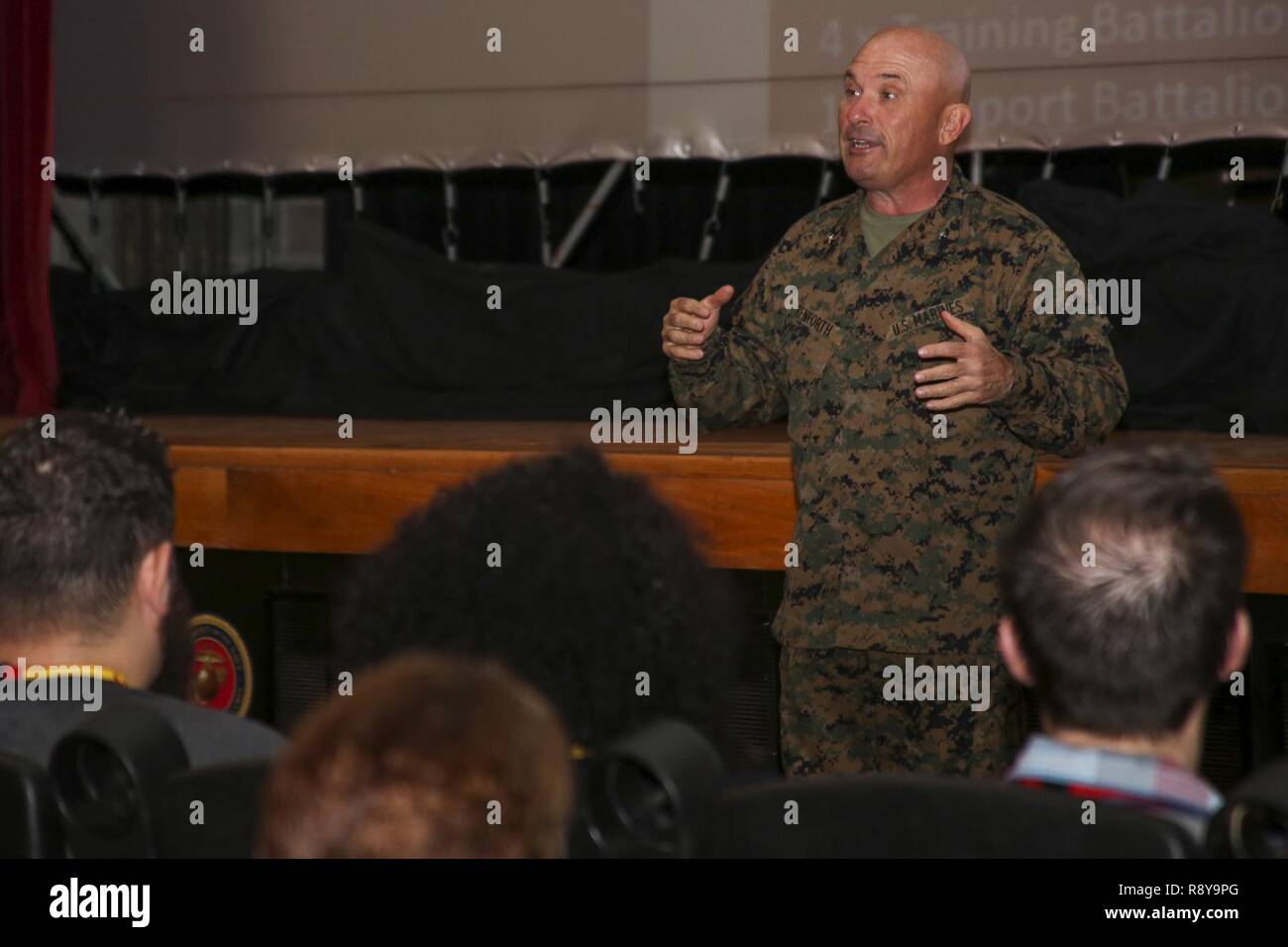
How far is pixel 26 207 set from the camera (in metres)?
4.30

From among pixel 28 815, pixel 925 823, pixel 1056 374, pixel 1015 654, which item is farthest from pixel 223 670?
pixel 925 823

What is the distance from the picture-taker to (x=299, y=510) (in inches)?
118

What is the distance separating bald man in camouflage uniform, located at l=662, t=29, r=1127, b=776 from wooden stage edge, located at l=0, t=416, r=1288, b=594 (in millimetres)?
424

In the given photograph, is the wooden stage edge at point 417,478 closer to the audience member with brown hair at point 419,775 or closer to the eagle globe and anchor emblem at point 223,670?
the eagle globe and anchor emblem at point 223,670

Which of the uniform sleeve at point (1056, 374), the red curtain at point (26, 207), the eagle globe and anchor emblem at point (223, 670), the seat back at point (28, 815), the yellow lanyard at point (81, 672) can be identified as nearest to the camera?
the seat back at point (28, 815)

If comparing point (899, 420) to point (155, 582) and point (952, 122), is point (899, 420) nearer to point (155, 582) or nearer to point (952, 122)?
point (952, 122)

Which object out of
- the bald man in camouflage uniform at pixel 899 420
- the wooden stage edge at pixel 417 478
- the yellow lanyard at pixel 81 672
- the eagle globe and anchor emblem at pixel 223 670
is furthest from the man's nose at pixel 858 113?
the eagle globe and anchor emblem at pixel 223 670

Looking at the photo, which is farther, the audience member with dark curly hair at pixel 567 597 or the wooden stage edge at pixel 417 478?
the wooden stage edge at pixel 417 478

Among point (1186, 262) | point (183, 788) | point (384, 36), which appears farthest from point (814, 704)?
point (384, 36)

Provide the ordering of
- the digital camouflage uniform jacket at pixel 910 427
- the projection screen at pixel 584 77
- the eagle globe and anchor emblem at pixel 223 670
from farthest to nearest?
the projection screen at pixel 584 77 → the eagle globe and anchor emblem at pixel 223 670 → the digital camouflage uniform jacket at pixel 910 427

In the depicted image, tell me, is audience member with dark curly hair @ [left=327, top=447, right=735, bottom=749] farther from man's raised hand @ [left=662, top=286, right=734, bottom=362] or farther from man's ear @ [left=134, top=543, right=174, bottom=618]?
man's raised hand @ [left=662, top=286, right=734, bottom=362]

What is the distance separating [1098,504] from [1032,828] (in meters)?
0.28

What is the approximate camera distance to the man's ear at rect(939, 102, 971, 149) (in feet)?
7.15

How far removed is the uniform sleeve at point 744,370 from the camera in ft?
7.13
